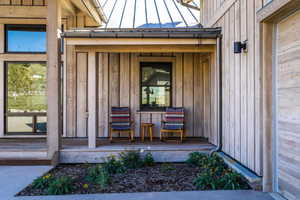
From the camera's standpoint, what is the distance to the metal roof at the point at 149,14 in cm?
661

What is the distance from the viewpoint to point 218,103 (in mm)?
4621

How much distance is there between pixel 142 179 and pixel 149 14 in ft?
16.7

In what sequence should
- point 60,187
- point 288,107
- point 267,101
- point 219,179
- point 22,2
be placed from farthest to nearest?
point 22,2 → point 219,179 → point 60,187 → point 267,101 → point 288,107

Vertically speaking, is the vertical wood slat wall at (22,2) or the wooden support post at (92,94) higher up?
the vertical wood slat wall at (22,2)

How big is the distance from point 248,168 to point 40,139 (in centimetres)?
462

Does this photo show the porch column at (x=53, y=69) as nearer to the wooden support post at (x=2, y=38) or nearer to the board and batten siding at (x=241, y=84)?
the wooden support post at (x=2, y=38)

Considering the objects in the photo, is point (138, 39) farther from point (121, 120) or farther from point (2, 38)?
point (2, 38)

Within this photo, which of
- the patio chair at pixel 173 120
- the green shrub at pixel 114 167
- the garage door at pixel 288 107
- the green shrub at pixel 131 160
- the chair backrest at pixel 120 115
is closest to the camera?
the garage door at pixel 288 107

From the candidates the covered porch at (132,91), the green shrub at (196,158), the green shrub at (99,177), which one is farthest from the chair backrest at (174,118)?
the green shrub at (99,177)

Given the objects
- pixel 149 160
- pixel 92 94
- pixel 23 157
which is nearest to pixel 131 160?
pixel 149 160

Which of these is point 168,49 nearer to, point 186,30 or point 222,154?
point 186,30

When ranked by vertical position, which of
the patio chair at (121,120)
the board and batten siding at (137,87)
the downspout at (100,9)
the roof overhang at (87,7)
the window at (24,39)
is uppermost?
the downspout at (100,9)

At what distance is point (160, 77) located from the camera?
6.12 m

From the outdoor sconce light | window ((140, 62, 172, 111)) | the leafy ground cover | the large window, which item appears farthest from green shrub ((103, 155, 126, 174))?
the large window
